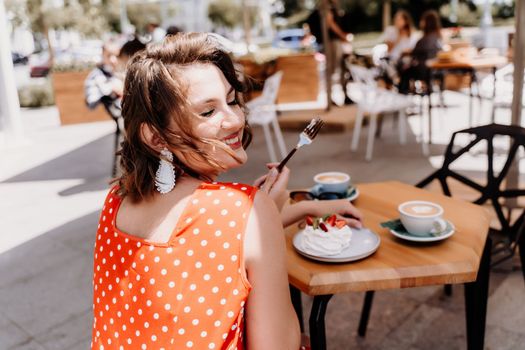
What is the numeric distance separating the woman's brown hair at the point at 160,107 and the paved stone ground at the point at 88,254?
1442 millimetres

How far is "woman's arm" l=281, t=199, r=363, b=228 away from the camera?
1.64m

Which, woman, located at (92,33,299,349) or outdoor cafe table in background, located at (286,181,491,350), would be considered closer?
woman, located at (92,33,299,349)

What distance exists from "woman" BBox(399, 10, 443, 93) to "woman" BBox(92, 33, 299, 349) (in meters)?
5.01

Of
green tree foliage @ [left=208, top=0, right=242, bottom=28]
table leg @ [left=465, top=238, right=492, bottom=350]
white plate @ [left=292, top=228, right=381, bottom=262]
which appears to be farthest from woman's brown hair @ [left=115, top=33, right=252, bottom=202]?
green tree foliage @ [left=208, top=0, right=242, bottom=28]

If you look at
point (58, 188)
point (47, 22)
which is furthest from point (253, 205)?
point (47, 22)

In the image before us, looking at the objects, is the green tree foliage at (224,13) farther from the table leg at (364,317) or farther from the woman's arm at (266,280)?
the woman's arm at (266,280)

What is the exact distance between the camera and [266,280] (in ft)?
3.45

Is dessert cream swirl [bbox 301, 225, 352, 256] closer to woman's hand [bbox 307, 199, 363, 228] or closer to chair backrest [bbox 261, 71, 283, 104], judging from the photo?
woman's hand [bbox 307, 199, 363, 228]

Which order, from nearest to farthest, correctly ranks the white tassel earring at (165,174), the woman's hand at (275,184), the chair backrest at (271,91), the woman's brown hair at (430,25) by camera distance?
1. the white tassel earring at (165,174)
2. the woman's hand at (275,184)
3. the chair backrest at (271,91)
4. the woman's brown hair at (430,25)

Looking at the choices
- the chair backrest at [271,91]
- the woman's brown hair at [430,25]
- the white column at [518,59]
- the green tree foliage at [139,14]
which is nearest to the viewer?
the white column at [518,59]

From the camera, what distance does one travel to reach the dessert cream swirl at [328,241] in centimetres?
146

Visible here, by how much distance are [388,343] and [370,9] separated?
2942 cm

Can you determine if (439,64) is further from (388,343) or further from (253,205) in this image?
(253,205)

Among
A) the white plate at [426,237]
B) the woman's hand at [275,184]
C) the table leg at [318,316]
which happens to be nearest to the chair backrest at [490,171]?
the white plate at [426,237]
